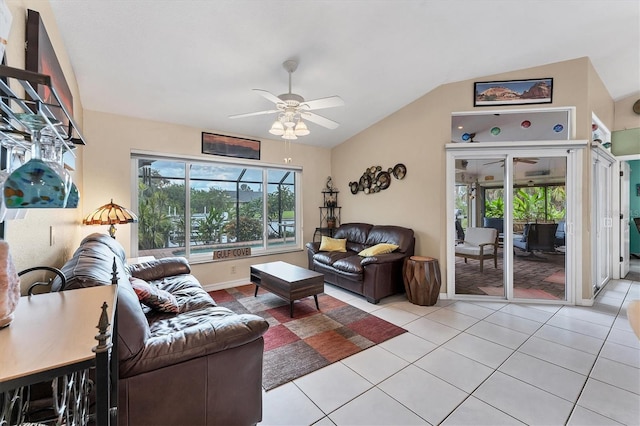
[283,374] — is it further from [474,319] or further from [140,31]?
[140,31]

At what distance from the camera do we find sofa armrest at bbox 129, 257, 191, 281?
3.05m

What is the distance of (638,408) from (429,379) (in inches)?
50.7

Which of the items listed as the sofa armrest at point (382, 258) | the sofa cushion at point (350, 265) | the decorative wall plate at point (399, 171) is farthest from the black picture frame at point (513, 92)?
the sofa cushion at point (350, 265)

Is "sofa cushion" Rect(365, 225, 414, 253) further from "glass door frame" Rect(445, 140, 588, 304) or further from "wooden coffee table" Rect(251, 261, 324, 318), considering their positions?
"wooden coffee table" Rect(251, 261, 324, 318)

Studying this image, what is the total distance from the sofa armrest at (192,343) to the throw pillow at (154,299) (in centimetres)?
40

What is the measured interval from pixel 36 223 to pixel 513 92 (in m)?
5.07

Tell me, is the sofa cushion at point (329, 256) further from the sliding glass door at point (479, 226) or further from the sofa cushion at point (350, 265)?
the sliding glass door at point (479, 226)

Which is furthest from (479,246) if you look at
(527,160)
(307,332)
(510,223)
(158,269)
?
(158,269)

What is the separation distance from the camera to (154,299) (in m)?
2.11

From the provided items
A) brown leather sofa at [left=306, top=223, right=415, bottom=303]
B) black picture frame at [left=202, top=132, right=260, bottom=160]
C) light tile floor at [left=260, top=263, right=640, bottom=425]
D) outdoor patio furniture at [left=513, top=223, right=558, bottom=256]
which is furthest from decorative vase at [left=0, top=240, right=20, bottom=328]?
outdoor patio furniture at [left=513, top=223, right=558, bottom=256]

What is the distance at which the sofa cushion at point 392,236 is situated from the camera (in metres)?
4.12

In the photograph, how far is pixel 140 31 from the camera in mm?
2326

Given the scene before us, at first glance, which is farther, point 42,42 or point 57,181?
point 42,42

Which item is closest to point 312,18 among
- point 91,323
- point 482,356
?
point 91,323
